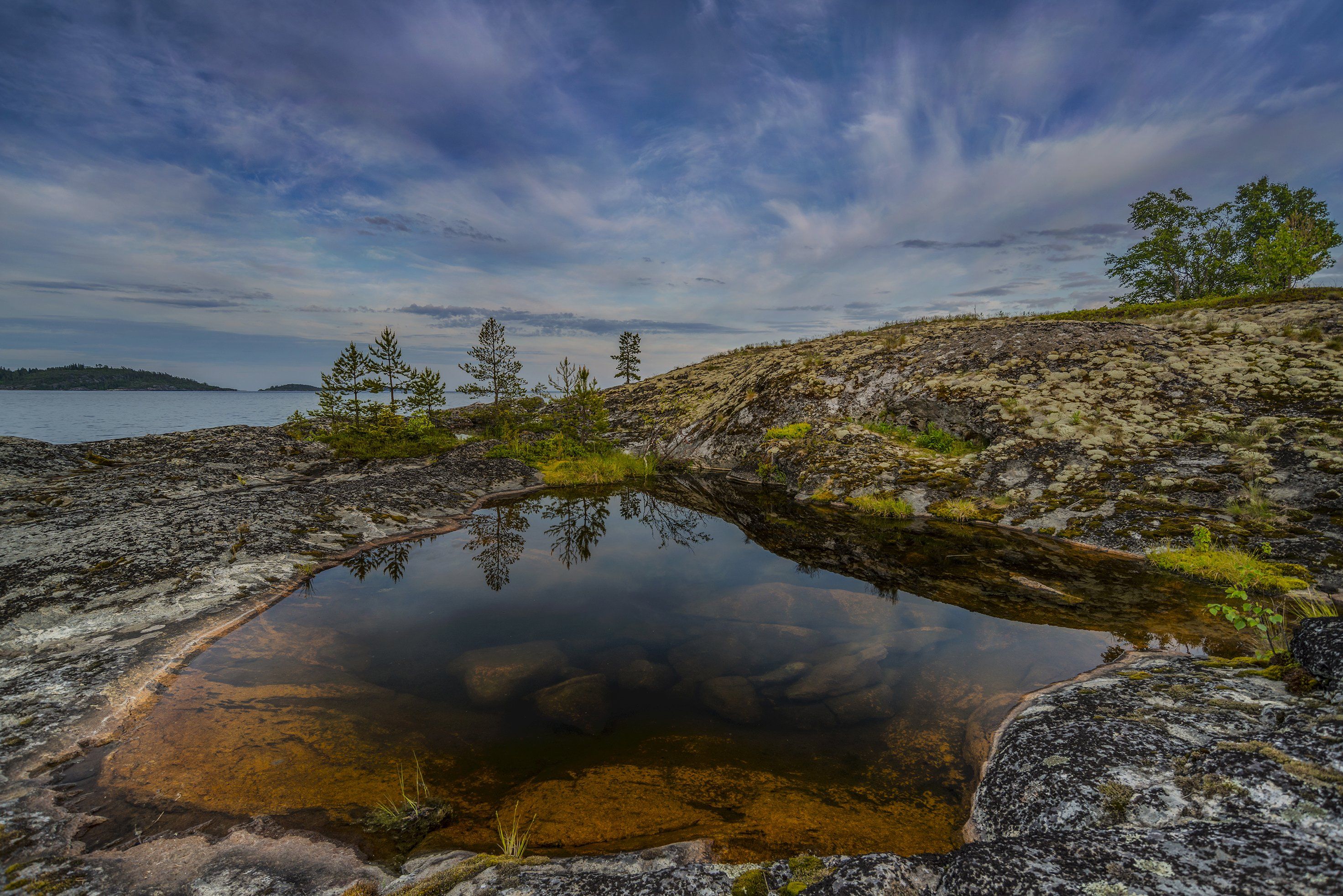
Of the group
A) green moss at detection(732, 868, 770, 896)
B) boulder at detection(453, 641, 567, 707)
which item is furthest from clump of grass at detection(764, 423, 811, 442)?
green moss at detection(732, 868, 770, 896)

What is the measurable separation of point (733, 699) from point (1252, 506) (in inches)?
511

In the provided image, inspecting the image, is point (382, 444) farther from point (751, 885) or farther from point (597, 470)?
point (751, 885)

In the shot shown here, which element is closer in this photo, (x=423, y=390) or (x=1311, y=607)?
(x=1311, y=607)

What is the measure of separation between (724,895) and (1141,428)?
17.9m

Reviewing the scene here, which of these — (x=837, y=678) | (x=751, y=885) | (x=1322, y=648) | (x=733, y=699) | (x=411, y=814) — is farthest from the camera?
(x=837, y=678)

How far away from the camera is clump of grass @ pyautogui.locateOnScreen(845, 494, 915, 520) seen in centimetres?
1545

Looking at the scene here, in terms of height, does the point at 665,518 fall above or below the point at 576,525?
above

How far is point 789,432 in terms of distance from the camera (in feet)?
73.0

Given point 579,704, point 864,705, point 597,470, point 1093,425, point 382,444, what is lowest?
point 579,704

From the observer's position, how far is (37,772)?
4.79m

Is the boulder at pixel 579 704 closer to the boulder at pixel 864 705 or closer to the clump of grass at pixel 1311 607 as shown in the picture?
the boulder at pixel 864 705

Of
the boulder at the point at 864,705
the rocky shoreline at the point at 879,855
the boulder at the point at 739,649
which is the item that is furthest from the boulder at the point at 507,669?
the boulder at the point at 864,705

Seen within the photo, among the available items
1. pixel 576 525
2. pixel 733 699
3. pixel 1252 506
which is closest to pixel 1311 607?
pixel 1252 506

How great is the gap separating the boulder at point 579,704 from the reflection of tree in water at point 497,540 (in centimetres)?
409
